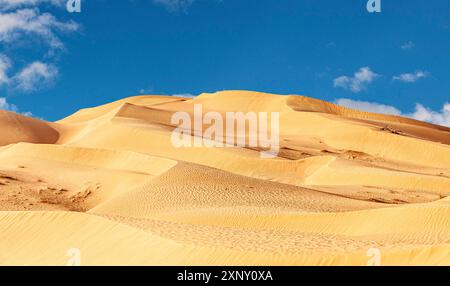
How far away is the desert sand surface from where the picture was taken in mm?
9562

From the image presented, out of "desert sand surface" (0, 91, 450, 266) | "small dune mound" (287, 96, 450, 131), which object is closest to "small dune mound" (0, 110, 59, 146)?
"desert sand surface" (0, 91, 450, 266)

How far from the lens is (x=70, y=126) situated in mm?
43719

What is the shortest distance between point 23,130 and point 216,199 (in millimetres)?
25929

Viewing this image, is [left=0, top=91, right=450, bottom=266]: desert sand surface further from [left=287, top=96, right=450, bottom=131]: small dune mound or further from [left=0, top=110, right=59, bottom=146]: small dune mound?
[left=287, top=96, right=450, bottom=131]: small dune mound

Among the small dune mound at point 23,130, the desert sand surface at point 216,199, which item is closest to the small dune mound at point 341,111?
the desert sand surface at point 216,199

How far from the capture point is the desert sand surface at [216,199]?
9.56m

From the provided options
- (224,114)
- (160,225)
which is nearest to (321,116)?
(224,114)

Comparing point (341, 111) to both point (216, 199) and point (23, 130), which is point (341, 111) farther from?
point (216, 199)

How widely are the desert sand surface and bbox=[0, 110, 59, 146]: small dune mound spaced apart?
0.13 meters

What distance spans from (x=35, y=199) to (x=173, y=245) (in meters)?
11.3

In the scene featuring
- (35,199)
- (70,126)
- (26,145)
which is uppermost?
(70,126)

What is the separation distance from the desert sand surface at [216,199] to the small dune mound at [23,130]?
0.41ft

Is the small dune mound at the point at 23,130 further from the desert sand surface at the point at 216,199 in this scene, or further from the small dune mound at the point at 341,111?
the small dune mound at the point at 341,111
